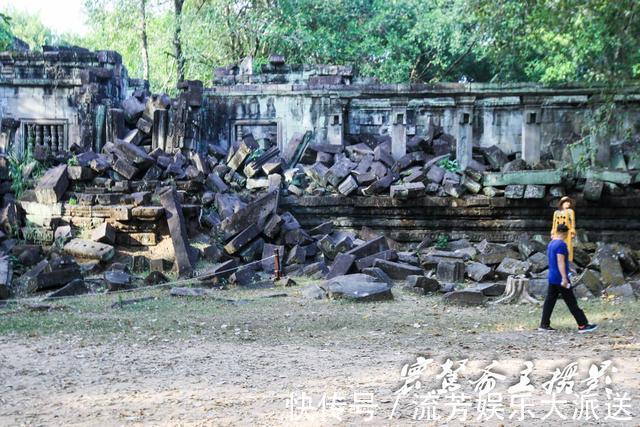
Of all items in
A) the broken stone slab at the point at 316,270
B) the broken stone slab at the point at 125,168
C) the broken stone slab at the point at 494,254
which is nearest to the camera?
the broken stone slab at the point at 316,270

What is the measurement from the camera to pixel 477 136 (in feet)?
51.5

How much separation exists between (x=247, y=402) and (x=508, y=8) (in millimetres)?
8080

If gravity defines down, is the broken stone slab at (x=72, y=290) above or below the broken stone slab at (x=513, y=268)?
below

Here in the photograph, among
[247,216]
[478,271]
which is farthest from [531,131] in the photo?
[247,216]

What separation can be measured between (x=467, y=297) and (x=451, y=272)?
1715 mm

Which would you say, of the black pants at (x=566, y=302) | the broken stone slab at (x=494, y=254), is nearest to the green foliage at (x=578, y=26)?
the broken stone slab at (x=494, y=254)

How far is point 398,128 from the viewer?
1537 centimetres

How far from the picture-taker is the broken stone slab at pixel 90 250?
38.1 ft

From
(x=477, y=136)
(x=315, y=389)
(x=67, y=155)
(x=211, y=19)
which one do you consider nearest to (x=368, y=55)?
(x=211, y=19)

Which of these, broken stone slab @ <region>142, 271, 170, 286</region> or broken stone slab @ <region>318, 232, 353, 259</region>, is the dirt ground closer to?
broken stone slab @ <region>142, 271, 170, 286</region>

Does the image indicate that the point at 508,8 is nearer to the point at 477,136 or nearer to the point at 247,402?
the point at 477,136

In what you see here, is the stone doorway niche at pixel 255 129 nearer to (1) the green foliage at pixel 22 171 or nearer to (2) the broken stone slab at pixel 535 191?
(1) the green foliage at pixel 22 171

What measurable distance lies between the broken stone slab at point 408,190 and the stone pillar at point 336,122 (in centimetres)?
288

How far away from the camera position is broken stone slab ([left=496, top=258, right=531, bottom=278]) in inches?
422
